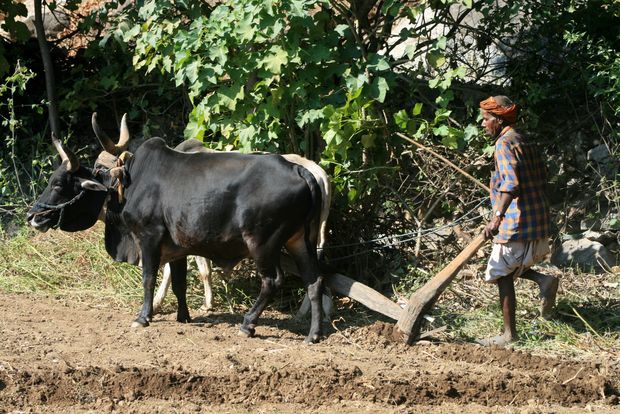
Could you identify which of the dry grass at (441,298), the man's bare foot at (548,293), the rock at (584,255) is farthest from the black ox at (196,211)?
the rock at (584,255)

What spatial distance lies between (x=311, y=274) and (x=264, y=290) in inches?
14.9

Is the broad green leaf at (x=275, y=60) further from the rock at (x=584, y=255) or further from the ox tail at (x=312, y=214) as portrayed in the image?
the rock at (x=584, y=255)

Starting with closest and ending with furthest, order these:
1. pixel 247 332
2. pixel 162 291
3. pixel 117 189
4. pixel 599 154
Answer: pixel 247 332, pixel 117 189, pixel 162 291, pixel 599 154

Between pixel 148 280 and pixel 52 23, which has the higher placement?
pixel 52 23

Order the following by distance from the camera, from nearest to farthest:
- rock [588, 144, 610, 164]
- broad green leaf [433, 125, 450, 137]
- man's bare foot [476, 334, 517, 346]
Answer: man's bare foot [476, 334, 517, 346] → broad green leaf [433, 125, 450, 137] → rock [588, 144, 610, 164]

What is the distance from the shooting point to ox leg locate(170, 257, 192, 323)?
7906 mm

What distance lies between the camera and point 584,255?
865 centimetres

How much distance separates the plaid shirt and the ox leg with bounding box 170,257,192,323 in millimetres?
2561

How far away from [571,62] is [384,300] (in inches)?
132

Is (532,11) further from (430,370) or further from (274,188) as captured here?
(430,370)

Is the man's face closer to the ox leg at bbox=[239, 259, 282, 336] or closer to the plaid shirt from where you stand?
the plaid shirt

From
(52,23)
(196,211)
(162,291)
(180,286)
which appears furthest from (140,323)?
(52,23)

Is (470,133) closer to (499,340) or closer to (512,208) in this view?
(512,208)

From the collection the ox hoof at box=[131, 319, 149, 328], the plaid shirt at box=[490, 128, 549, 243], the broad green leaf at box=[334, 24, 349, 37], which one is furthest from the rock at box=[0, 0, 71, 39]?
the plaid shirt at box=[490, 128, 549, 243]
